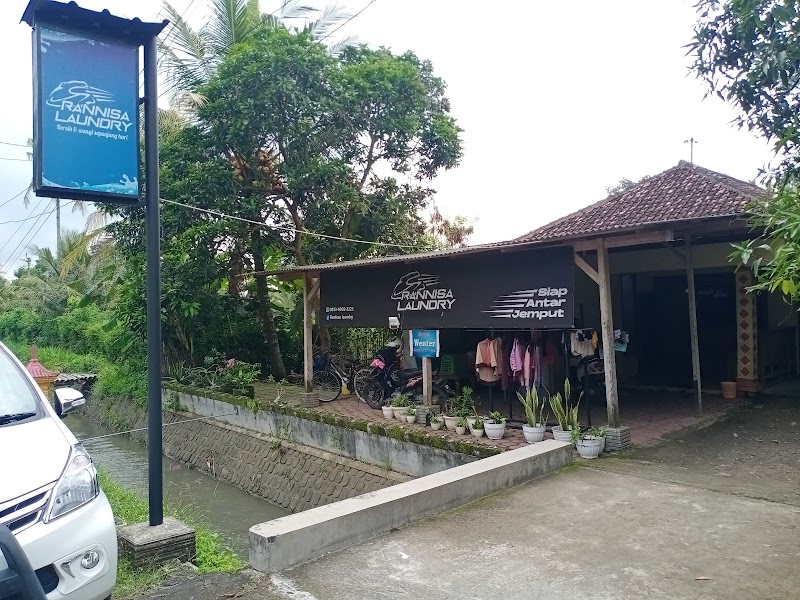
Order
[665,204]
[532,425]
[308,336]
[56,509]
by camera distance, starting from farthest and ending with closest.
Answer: [308,336]
[665,204]
[532,425]
[56,509]

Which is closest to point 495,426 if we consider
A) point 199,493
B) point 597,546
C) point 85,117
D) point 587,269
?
point 587,269

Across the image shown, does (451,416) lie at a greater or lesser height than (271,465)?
greater

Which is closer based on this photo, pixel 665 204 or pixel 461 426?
pixel 665 204

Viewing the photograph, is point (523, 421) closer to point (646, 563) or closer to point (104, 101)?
point (646, 563)

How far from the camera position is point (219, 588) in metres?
3.71

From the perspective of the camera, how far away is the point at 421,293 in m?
9.71

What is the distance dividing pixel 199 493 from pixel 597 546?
837cm

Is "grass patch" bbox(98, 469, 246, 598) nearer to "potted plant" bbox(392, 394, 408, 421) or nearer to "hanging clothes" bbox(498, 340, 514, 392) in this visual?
"potted plant" bbox(392, 394, 408, 421)

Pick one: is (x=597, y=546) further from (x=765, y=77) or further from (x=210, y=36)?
(x=210, y=36)

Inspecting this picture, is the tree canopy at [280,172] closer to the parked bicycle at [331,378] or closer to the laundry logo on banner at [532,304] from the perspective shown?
the parked bicycle at [331,378]

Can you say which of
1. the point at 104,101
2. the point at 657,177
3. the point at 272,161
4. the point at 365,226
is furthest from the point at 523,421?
the point at 272,161

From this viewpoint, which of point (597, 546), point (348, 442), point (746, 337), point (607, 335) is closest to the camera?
point (597, 546)

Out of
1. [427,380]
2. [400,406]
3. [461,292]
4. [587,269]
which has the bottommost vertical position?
[400,406]

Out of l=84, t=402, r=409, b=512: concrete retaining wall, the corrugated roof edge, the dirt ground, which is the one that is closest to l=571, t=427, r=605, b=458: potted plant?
the dirt ground
